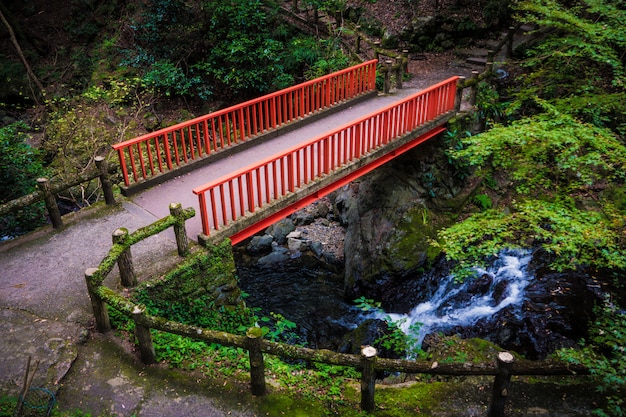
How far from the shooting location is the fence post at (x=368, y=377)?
5629 millimetres

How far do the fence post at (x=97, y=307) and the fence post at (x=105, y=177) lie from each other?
8.46ft

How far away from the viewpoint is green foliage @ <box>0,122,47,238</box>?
32.8 ft

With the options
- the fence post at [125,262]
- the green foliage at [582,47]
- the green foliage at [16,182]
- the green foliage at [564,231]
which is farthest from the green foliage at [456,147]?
the green foliage at [16,182]

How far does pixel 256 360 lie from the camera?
19.3 feet

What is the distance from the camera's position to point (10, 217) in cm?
1017

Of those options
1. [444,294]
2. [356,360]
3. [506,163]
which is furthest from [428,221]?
[356,360]

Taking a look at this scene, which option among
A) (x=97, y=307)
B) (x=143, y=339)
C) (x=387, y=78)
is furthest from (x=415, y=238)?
(x=97, y=307)

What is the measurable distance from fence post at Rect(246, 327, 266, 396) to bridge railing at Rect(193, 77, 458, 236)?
241 centimetres

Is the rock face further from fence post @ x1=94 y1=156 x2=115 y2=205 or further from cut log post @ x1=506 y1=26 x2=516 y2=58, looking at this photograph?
fence post @ x1=94 y1=156 x2=115 y2=205

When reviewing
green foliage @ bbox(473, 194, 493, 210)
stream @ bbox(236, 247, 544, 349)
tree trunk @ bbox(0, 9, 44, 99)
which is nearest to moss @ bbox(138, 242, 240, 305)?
stream @ bbox(236, 247, 544, 349)

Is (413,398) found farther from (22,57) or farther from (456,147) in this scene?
(22,57)

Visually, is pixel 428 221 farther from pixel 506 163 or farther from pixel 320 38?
pixel 320 38

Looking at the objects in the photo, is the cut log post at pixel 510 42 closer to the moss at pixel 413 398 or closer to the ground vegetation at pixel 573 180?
the ground vegetation at pixel 573 180

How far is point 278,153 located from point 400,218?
4987 millimetres
